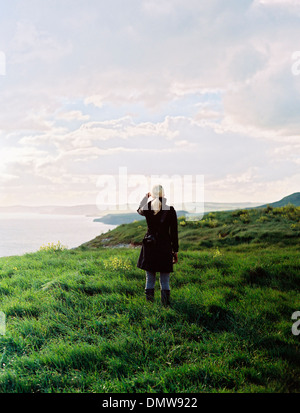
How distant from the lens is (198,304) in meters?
6.33

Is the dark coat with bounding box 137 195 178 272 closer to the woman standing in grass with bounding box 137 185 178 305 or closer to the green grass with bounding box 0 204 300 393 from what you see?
the woman standing in grass with bounding box 137 185 178 305

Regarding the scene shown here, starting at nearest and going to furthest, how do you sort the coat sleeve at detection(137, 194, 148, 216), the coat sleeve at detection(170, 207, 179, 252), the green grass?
the green grass → the coat sleeve at detection(170, 207, 179, 252) → the coat sleeve at detection(137, 194, 148, 216)

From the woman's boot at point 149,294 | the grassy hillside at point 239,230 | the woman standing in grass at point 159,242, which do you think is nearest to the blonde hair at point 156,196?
the woman standing in grass at point 159,242

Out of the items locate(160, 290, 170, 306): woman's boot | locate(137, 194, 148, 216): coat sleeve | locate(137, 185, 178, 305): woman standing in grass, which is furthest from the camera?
locate(137, 194, 148, 216): coat sleeve

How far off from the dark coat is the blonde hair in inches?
3.8

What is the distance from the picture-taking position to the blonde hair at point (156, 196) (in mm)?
6754

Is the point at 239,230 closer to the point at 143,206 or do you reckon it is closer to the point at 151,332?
the point at 143,206

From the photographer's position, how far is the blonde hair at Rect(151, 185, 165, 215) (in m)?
6.75

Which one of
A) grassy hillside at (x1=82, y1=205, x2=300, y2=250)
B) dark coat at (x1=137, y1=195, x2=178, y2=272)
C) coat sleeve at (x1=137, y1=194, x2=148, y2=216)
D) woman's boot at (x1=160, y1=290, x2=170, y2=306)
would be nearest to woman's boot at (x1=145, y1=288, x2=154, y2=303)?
woman's boot at (x1=160, y1=290, x2=170, y2=306)

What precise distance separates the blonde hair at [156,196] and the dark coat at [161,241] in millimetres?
98

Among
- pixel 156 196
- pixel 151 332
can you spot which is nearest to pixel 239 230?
pixel 156 196
